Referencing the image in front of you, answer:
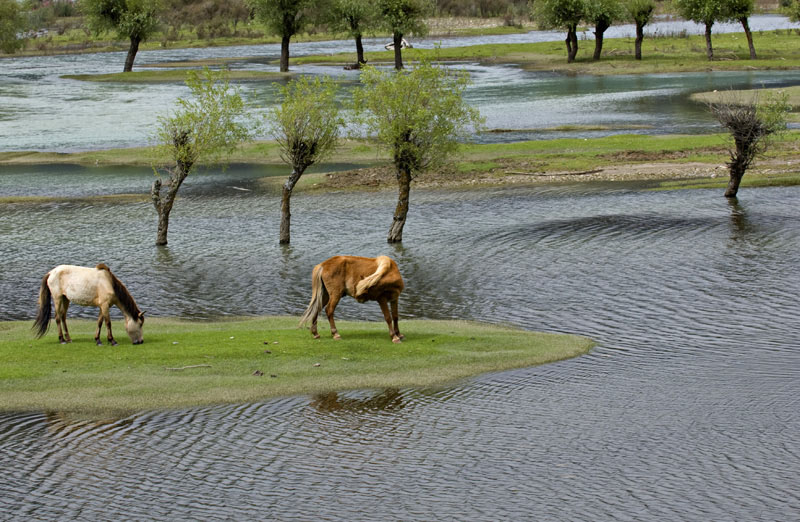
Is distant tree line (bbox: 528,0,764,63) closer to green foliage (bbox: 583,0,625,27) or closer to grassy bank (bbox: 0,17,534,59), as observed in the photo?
green foliage (bbox: 583,0,625,27)

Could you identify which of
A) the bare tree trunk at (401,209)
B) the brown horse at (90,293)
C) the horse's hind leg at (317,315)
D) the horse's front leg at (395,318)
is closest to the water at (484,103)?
the bare tree trunk at (401,209)

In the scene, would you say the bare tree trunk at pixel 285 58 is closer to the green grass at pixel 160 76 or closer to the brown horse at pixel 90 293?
the green grass at pixel 160 76

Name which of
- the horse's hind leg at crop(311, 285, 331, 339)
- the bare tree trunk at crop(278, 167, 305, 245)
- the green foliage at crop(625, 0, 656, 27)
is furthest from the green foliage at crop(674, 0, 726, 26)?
the horse's hind leg at crop(311, 285, 331, 339)

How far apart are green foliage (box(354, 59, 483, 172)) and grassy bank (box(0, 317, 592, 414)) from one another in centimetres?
1483

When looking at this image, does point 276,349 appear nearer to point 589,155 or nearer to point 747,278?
point 747,278

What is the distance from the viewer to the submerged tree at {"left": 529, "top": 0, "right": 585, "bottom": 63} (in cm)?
12344

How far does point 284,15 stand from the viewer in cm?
12700

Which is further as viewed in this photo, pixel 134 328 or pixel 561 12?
pixel 561 12

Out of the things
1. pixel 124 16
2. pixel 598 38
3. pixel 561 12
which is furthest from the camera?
pixel 598 38

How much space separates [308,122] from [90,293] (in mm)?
19258

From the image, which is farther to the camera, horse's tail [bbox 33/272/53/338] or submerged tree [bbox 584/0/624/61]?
submerged tree [bbox 584/0/624/61]

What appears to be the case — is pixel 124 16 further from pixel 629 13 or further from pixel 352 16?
pixel 629 13

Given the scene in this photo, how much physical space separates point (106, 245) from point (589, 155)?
1213 inches

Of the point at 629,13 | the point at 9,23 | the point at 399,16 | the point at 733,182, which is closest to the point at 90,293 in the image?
the point at 733,182
